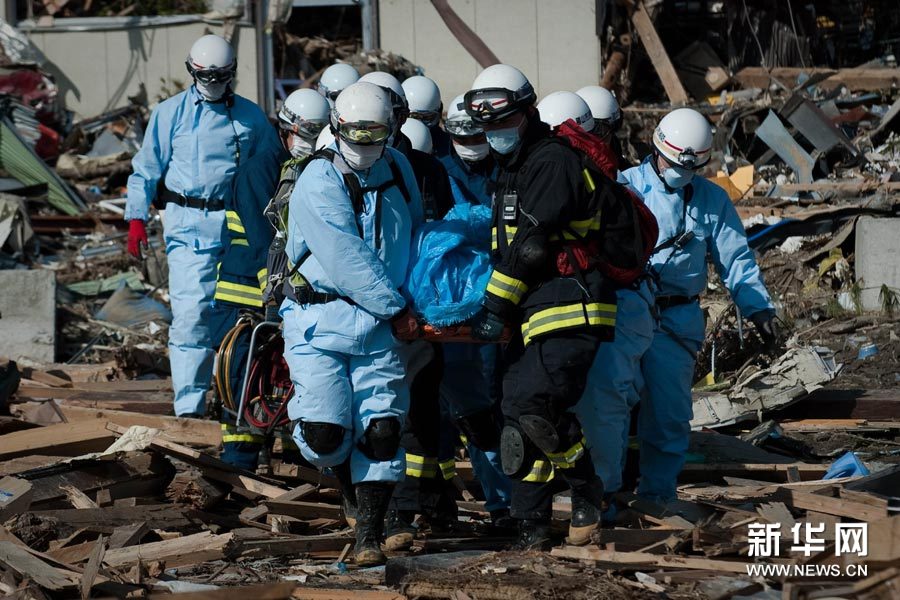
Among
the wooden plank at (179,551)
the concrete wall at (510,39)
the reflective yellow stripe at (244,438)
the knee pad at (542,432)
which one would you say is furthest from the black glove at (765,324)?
the concrete wall at (510,39)

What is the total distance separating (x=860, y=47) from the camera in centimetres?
1744

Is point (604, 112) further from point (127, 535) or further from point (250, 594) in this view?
point (250, 594)

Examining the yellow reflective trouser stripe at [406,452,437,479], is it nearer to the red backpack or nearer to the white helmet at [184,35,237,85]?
the red backpack

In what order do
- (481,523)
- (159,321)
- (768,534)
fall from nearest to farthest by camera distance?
(768,534) < (481,523) < (159,321)

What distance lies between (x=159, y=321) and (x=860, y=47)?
10.4 m

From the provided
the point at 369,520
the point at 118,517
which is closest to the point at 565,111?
the point at 369,520

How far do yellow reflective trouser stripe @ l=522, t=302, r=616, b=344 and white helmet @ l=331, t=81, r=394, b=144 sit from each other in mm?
1029

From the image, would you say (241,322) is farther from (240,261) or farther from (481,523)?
(481,523)

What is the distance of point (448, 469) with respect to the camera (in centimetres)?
669

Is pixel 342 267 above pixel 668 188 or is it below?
below

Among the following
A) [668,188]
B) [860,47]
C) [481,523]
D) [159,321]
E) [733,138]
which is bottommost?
[481,523]

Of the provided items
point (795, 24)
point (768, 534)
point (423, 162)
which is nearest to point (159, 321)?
point (423, 162)

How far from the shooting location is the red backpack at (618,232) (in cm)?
578

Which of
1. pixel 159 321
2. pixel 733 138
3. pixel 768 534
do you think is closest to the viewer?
pixel 768 534
